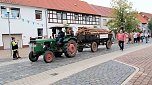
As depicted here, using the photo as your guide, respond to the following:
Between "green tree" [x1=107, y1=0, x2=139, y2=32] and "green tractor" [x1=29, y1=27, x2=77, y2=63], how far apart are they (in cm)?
2776

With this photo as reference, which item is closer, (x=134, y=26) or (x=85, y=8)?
(x=134, y=26)

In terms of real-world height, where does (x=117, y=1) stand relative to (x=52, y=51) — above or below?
above

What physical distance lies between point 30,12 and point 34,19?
1.10 meters

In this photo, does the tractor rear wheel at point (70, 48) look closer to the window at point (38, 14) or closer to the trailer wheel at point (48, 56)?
the trailer wheel at point (48, 56)

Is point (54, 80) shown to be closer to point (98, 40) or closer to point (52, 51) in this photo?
point (52, 51)

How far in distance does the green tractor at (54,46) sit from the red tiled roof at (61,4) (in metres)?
15.1

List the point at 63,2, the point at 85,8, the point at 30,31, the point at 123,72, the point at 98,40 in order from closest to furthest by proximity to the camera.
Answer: the point at 123,72 → the point at 98,40 → the point at 30,31 → the point at 63,2 → the point at 85,8

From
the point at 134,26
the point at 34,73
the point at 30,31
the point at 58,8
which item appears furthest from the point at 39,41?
the point at 134,26

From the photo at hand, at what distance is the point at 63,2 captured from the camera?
44438 mm

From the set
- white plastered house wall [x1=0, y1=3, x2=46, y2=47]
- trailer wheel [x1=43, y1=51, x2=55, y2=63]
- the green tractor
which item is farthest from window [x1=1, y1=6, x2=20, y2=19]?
trailer wheel [x1=43, y1=51, x2=55, y2=63]

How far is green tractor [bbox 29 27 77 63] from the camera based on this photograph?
15977 millimetres

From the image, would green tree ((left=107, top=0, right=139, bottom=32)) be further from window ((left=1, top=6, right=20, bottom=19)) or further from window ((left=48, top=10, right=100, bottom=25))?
window ((left=1, top=6, right=20, bottom=19))

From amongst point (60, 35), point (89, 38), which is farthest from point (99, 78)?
point (89, 38)

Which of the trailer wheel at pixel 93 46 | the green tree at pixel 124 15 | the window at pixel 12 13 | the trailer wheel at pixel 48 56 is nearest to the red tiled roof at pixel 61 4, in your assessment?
the window at pixel 12 13
